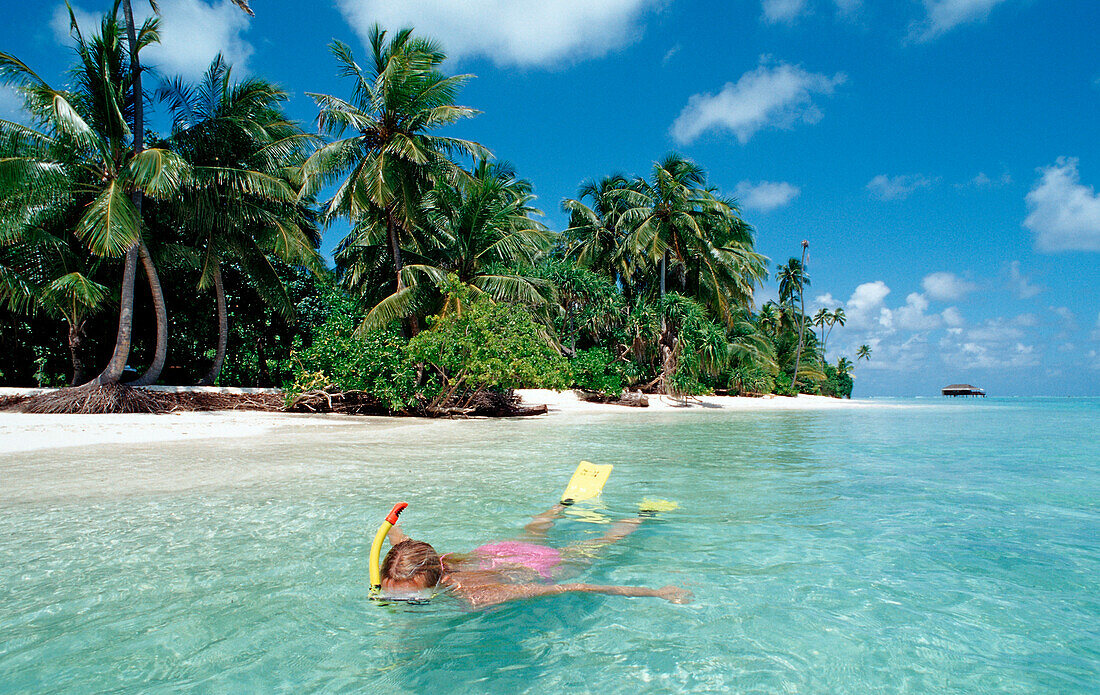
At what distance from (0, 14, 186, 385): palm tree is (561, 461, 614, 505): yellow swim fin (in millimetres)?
11916

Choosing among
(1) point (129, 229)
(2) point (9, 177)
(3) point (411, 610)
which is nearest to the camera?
(3) point (411, 610)

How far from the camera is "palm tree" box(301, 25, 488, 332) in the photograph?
16.6 m

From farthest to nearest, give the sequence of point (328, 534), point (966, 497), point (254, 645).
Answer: point (966, 497) < point (328, 534) < point (254, 645)

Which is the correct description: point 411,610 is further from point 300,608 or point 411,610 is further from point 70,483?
point 70,483

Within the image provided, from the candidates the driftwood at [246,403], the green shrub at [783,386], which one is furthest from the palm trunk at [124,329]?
the green shrub at [783,386]

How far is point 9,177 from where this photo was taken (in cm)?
1181

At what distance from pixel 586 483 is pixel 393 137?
46.8ft

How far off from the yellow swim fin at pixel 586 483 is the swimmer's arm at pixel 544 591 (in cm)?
214

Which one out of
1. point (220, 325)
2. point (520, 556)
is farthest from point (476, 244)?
point (520, 556)

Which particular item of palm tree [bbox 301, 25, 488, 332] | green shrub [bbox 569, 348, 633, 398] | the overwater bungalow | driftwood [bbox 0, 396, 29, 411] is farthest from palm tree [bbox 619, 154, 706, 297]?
the overwater bungalow

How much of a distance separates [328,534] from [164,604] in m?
1.38

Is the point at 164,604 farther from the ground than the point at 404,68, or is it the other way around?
the point at 404,68

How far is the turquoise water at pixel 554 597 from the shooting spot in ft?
7.93

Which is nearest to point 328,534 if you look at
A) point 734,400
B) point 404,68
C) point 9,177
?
point 9,177
